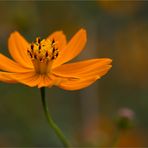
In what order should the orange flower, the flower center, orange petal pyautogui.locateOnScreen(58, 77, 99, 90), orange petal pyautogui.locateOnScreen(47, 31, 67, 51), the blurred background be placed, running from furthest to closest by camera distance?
1. the blurred background
2. orange petal pyautogui.locateOnScreen(47, 31, 67, 51)
3. the flower center
4. the orange flower
5. orange petal pyautogui.locateOnScreen(58, 77, 99, 90)

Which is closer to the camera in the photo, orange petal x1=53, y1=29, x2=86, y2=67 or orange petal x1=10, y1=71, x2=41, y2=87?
orange petal x1=10, y1=71, x2=41, y2=87

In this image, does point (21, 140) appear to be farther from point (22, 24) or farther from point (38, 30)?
point (38, 30)

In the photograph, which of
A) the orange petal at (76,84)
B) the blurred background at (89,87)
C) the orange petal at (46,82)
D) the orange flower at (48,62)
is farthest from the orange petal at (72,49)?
the blurred background at (89,87)

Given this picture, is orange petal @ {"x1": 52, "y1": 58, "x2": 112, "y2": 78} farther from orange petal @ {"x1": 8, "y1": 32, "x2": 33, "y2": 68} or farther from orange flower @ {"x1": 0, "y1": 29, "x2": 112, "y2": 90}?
orange petal @ {"x1": 8, "y1": 32, "x2": 33, "y2": 68}

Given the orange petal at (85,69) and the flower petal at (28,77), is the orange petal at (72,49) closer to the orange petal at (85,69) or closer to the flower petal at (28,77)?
the orange petal at (85,69)

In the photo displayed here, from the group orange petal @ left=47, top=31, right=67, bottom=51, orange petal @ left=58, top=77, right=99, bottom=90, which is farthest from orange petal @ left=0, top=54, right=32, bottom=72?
Answer: orange petal @ left=58, top=77, right=99, bottom=90

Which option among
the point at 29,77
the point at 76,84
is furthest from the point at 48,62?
the point at 76,84
